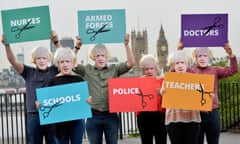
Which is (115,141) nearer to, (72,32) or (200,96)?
(200,96)

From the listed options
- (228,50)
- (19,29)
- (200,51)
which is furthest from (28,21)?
(228,50)

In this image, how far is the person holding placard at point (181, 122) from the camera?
5305 mm

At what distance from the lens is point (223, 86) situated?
10.8 meters

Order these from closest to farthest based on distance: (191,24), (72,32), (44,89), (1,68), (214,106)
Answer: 1. (44,89)
2. (214,106)
3. (191,24)
4. (72,32)
5. (1,68)

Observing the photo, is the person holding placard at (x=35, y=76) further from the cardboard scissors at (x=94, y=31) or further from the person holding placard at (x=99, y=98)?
the cardboard scissors at (x=94, y=31)

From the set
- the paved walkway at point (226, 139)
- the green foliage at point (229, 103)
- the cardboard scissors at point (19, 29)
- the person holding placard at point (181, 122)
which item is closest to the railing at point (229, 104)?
the green foliage at point (229, 103)

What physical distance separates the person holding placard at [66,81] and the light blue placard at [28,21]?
0.74 m

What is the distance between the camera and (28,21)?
593 centimetres

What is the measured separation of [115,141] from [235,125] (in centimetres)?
582

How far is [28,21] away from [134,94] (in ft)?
4.94

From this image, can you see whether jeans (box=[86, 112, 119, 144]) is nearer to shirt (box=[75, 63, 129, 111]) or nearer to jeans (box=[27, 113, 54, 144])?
shirt (box=[75, 63, 129, 111])

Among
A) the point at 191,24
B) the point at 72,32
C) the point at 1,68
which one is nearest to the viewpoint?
Answer: the point at 191,24

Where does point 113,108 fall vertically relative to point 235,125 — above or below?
above

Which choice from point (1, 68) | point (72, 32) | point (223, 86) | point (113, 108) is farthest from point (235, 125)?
point (113, 108)
